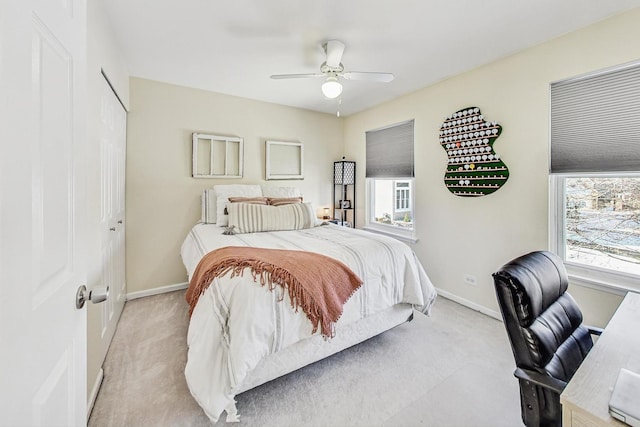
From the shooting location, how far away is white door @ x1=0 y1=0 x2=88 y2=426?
44 centimetres

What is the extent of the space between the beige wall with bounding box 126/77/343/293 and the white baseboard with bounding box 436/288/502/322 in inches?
113

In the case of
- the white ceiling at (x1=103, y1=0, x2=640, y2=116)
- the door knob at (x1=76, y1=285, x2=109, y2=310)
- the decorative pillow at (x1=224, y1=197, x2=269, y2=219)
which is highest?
the white ceiling at (x1=103, y1=0, x2=640, y2=116)

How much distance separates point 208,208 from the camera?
335 cm

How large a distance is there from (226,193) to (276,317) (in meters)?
2.18

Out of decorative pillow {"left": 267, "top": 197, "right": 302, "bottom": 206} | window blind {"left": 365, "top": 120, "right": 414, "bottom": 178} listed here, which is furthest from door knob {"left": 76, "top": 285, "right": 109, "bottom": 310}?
window blind {"left": 365, "top": 120, "right": 414, "bottom": 178}

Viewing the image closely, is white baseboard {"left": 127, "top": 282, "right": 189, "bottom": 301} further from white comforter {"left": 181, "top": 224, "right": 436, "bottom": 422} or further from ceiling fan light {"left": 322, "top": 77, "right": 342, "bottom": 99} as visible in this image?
ceiling fan light {"left": 322, "top": 77, "right": 342, "bottom": 99}

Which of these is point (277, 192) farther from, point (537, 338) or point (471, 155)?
point (537, 338)

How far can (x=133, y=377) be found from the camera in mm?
1840

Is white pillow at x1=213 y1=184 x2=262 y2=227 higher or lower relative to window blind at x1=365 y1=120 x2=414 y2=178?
lower

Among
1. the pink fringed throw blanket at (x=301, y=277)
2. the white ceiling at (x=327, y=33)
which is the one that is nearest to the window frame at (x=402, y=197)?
the white ceiling at (x=327, y=33)

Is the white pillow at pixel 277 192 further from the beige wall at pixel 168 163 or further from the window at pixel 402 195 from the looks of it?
the window at pixel 402 195

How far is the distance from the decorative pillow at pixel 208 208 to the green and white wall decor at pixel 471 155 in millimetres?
2837

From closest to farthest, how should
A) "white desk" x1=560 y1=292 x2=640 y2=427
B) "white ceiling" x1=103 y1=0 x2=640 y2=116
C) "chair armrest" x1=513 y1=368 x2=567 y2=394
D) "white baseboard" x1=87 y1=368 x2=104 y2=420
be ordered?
"white desk" x1=560 y1=292 x2=640 y2=427
"chair armrest" x1=513 y1=368 x2=567 y2=394
"white baseboard" x1=87 y1=368 x2=104 y2=420
"white ceiling" x1=103 y1=0 x2=640 y2=116

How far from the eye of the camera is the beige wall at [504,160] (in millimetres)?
2076
